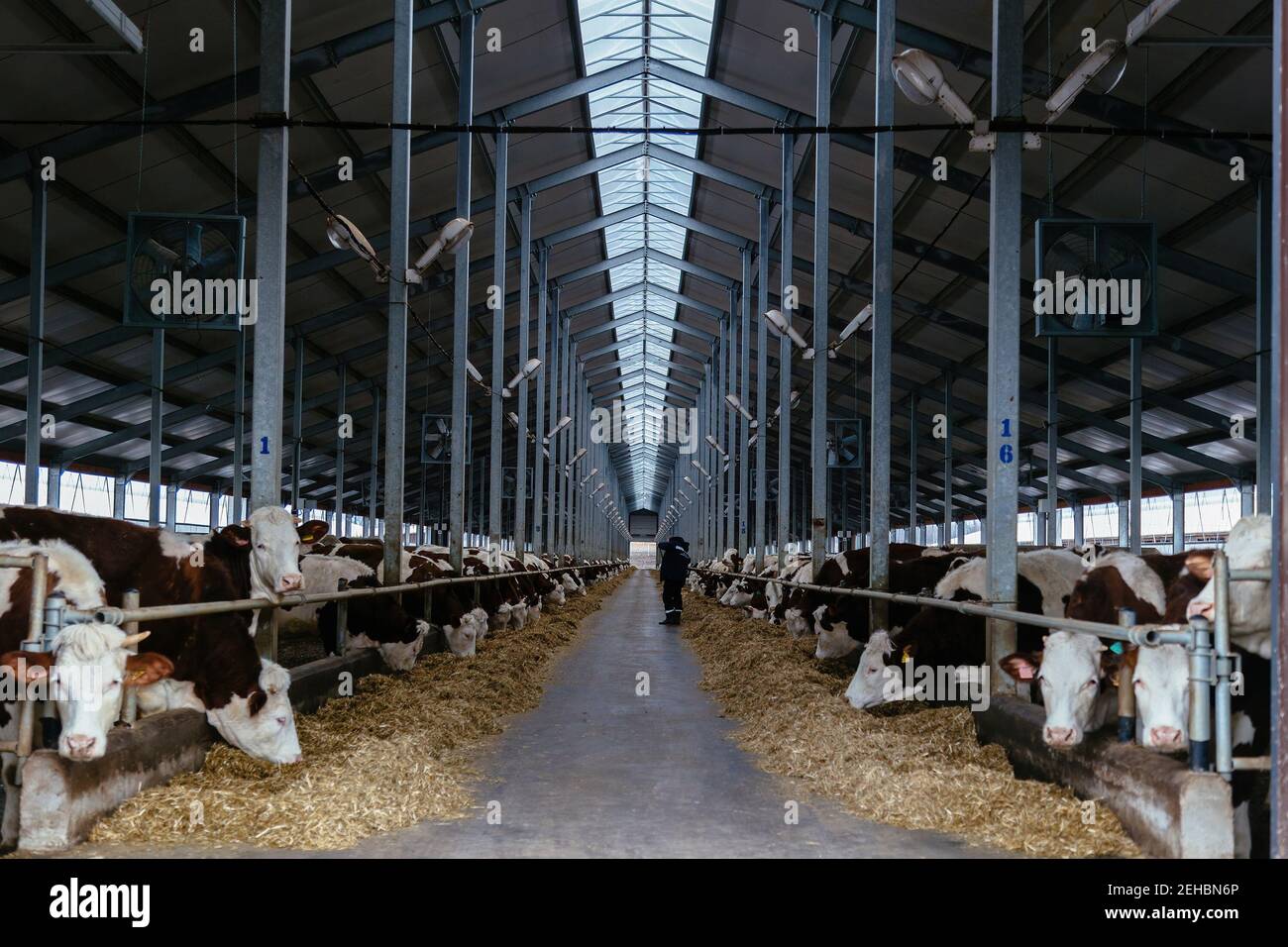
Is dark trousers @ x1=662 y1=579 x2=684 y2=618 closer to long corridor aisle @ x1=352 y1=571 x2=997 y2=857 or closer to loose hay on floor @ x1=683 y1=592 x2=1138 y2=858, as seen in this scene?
loose hay on floor @ x1=683 y1=592 x2=1138 y2=858

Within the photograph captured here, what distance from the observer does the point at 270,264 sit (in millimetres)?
8688

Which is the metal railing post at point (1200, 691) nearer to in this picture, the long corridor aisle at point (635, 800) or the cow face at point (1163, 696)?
the cow face at point (1163, 696)

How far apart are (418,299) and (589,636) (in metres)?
14.4

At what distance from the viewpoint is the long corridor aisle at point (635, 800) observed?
4.77 m

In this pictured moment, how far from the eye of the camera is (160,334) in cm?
1861

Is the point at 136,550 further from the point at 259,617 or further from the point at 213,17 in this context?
the point at 213,17

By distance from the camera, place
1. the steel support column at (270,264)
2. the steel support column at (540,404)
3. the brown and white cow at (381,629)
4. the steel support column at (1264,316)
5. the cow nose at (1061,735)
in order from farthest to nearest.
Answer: the steel support column at (540,404) → the steel support column at (1264,316) → the brown and white cow at (381,629) → the steel support column at (270,264) → the cow nose at (1061,735)

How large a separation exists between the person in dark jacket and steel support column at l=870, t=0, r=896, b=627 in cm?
899

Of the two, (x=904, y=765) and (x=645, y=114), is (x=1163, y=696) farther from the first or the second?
(x=645, y=114)

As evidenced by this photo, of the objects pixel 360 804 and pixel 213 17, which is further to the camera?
pixel 213 17

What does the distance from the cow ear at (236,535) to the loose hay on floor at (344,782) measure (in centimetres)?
138

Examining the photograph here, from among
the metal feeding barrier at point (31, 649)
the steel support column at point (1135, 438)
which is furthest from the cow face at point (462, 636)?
the steel support column at point (1135, 438)

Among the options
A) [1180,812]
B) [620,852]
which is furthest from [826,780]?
[1180,812]

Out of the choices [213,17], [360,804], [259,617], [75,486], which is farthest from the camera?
[75,486]
